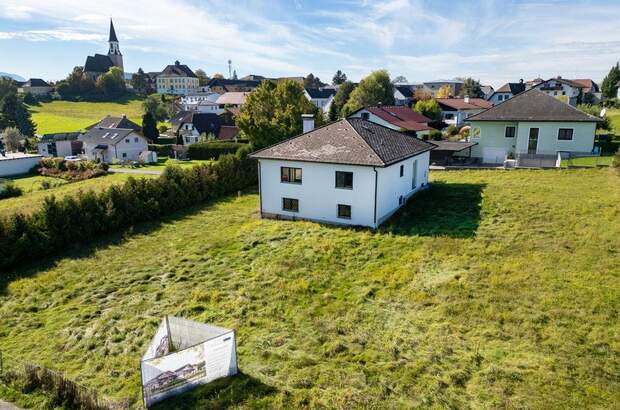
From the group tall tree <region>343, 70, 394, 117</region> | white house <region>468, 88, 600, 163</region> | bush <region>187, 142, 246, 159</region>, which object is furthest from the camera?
tall tree <region>343, 70, 394, 117</region>

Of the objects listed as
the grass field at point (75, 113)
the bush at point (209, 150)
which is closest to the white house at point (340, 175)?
the bush at point (209, 150)

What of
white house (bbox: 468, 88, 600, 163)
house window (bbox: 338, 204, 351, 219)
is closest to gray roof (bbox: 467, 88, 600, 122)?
white house (bbox: 468, 88, 600, 163)

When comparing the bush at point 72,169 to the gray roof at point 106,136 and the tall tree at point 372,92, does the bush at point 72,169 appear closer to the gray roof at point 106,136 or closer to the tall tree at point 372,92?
the gray roof at point 106,136

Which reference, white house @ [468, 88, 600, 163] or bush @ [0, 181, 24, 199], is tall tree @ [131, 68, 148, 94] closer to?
bush @ [0, 181, 24, 199]

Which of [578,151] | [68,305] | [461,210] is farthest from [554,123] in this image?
[68,305]

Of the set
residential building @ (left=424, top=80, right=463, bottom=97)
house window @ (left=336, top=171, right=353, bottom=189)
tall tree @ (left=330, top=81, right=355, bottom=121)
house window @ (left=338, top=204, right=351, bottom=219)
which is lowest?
house window @ (left=338, top=204, right=351, bottom=219)

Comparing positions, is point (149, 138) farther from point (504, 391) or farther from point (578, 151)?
point (504, 391)

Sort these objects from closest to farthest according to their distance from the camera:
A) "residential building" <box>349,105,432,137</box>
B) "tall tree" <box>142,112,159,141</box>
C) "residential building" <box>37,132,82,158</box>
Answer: "residential building" <box>349,105,432,137</box>, "residential building" <box>37,132,82,158</box>, "tall tree" <box>142,112,159,141</box>
